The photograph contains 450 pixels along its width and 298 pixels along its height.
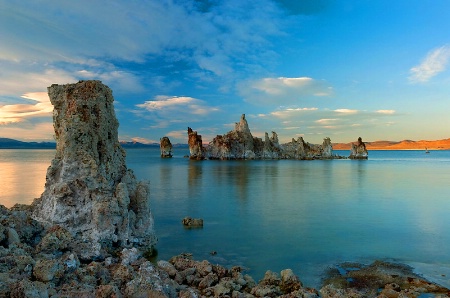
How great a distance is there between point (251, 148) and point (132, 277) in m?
116

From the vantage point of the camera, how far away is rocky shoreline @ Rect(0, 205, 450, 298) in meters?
8.06

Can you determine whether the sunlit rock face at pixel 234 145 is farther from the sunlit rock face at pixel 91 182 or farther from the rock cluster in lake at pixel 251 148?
the sunlit rock face at pixel 91 182

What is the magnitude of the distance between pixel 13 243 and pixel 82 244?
2074 mm

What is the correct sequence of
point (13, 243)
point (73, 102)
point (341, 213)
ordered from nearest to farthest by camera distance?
point (13, 243), point (73, 102), point (341, 213)

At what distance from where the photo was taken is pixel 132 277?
360 inches

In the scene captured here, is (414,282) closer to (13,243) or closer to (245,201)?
(13,243)

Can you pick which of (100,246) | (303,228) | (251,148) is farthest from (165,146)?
(100,246)

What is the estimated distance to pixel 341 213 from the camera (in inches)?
1030

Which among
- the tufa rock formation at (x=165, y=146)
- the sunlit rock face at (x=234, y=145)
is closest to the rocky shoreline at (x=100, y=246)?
the sunlit rock face at (x=234, y=145)

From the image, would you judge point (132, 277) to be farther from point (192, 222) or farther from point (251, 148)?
point (251, 148)

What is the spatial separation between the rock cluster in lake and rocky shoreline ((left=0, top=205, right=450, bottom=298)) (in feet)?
350

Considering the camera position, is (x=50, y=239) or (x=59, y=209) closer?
(x=50, y=239)

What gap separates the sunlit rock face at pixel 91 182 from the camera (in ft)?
43.3

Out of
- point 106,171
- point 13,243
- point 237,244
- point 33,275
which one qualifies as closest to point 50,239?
point 13,243
